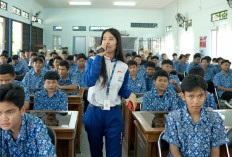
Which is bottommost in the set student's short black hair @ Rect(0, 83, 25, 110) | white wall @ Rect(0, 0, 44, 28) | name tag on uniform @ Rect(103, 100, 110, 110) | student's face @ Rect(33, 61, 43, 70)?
name tag on uniform @ Rect(103, 100, 110, 110)

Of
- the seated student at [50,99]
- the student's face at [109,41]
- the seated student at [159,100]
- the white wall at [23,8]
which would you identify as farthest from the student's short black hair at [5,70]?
the white wall at [23,8]

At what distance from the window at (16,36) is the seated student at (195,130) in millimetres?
10197

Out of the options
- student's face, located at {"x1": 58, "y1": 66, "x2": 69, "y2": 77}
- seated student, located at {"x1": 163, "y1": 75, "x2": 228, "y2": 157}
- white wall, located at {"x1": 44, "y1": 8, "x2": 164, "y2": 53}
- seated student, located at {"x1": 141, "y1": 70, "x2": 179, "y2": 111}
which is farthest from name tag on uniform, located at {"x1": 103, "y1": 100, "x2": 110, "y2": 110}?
white wall, located at {"x1": 44, "y1": 8, "x2": 164, "y2": 53}

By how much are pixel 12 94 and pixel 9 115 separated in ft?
0.35

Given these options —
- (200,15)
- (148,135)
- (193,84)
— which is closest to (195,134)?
(193,84)

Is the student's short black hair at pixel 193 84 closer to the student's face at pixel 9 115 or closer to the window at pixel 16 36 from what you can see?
the student's face at pixel 9 115

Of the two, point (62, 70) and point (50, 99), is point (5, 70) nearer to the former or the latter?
point (50, 99)

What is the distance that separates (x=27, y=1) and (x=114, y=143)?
11.9 metres

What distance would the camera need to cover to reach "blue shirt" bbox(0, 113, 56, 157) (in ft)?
4.43

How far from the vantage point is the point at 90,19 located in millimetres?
15586

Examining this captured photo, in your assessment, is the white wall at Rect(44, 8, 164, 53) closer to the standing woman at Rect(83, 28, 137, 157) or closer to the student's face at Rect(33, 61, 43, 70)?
the student's face at Rect(33, 61, 43, 70)

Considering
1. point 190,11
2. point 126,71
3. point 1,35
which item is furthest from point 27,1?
point 126,71

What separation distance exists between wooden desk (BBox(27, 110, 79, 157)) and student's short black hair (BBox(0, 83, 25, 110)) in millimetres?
647

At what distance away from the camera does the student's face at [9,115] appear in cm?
128
